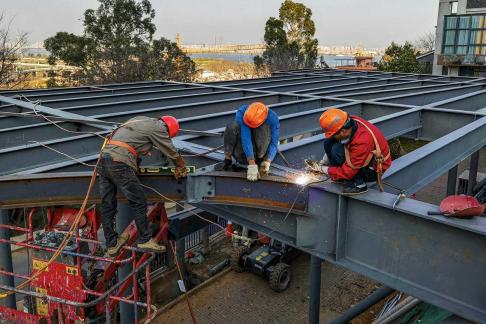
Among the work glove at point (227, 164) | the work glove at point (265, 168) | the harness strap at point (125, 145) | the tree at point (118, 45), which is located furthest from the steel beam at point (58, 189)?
the tree at point (118, 45)

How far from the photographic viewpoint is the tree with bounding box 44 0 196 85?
1156 inches

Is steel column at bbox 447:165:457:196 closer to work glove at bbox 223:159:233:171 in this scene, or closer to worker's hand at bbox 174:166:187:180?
work glove at bbox 223:159:233:171

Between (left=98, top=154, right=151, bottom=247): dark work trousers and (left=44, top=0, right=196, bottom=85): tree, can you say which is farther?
(left=44, top=0, right=196, bottom=85): tree

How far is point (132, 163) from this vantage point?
16.5 ft

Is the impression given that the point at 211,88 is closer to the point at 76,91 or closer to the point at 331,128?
the point at 76,91

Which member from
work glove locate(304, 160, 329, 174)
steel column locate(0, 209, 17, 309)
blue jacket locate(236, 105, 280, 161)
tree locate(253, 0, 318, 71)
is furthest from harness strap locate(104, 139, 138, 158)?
tree locate(253, 0, 318, 71)

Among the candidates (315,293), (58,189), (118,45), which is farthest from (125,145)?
(118,45)

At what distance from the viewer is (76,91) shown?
13.7m

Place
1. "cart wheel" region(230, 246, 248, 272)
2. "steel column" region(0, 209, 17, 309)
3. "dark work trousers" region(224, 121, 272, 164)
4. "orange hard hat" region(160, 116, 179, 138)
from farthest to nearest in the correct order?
"cart wheel" region(230, 246, 248, 272) → "steel column" region(0, 209, 17, 309) → "orange hard hat" region(160, 116, 179, 138) → "dark work trousers" region(224, 121, 272, 164)

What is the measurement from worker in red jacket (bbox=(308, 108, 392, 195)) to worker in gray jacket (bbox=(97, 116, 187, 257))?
1.84 metres

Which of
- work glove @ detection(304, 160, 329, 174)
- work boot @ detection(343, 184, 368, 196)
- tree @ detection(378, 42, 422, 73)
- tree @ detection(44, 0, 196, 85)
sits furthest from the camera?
tree @ detection(378, 42, 422, 73)

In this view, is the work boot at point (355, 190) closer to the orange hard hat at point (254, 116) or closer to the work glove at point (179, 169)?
the orange hard hat at point (254, 116)

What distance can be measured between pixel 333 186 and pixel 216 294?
28.2 feet

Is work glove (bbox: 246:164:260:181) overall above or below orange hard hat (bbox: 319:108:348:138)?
below
